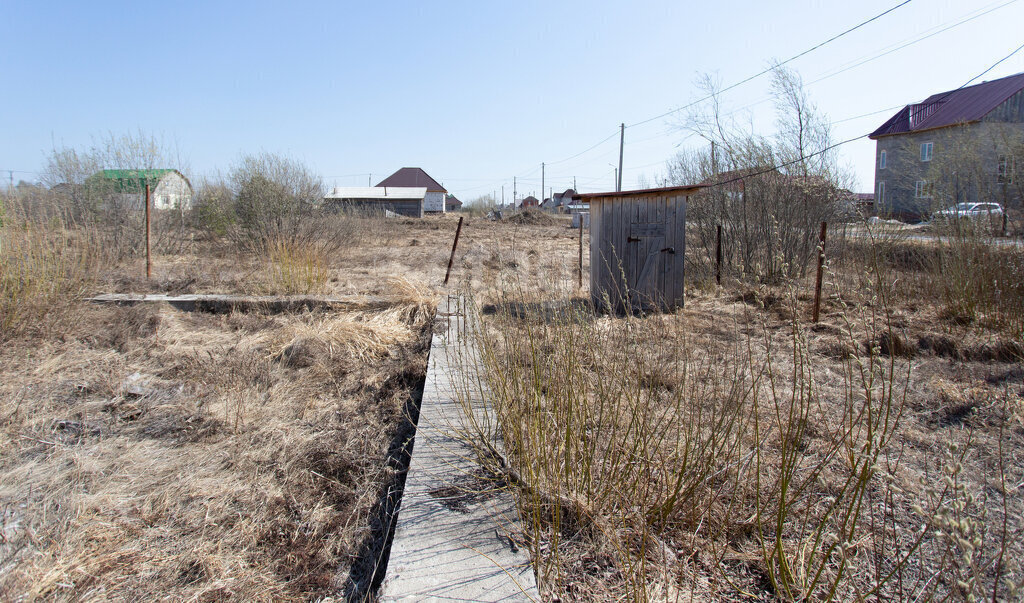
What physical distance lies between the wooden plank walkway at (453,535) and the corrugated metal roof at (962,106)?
90.4 feet

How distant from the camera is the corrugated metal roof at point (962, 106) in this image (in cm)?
2477

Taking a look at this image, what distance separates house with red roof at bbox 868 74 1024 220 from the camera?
7328mm

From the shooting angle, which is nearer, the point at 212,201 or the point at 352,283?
the point at 352,283

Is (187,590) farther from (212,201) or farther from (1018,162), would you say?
(212,201)

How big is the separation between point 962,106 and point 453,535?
35080 mm

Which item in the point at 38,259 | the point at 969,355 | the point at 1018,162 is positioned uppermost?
the point at 1018,162

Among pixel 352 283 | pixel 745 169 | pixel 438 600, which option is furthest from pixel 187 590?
pixel 745 169

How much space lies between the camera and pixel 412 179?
58812mm

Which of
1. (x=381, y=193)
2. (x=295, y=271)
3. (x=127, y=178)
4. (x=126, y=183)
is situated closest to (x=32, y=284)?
(x=295, y=271)

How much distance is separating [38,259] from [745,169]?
32.3ft

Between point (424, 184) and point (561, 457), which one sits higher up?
point (424, 184)

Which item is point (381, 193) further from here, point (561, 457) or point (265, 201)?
Answer: point (561, 457)

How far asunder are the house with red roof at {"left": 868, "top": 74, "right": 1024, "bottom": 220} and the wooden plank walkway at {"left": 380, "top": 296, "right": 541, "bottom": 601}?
22.4 feet

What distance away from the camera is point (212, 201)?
15547mm
